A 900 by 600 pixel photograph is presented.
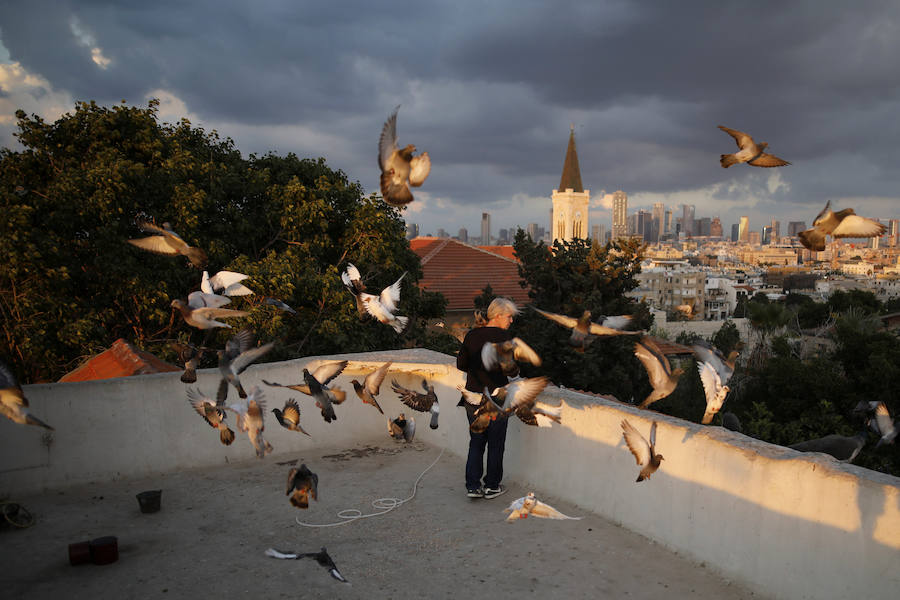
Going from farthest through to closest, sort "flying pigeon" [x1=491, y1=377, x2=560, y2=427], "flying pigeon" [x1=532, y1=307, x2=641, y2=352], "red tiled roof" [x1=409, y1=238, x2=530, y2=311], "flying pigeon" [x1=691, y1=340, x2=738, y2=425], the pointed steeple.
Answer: the pointed steeple < "red tiled roof" [x1=409, y1=238, x2=530, y2=311] < "flying pigeon" [x1=532, y1=307, x2=641, y2=352] < "flying pigeon" [x1=491, y1=377, x2=560, y2=427] < "flying pigeon" [x1=691, y1=340, x2=738, y2=425]

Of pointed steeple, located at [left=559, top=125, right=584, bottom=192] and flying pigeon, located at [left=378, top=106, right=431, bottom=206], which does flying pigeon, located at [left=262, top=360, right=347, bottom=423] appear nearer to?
flying pigeon, located at [left=378, top=106, right=431, bottom=206]

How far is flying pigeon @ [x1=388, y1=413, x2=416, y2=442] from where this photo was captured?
6016 millimetres

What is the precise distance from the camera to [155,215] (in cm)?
1100

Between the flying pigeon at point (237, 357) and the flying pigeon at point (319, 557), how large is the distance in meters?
1.29

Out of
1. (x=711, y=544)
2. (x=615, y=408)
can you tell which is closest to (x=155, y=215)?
(x=615, y=408)

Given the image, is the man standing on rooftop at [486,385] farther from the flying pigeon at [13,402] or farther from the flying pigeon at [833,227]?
the flying pigeon at [13,402]

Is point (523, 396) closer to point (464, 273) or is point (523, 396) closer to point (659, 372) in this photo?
point (659, 372)

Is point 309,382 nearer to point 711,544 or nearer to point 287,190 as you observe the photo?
point 711,544

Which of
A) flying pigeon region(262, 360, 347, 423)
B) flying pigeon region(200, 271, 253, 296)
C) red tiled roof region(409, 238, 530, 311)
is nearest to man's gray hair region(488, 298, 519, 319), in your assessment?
flying pigeon region(262, 360, 347, 423)

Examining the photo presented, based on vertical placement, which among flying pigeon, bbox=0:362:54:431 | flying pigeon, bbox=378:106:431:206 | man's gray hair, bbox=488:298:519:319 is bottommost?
flying pigeon, bbox=0:362:54:431

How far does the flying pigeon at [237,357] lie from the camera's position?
475 centimetres

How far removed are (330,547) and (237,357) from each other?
5.61 ft

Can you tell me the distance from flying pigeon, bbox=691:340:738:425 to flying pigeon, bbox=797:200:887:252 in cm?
115

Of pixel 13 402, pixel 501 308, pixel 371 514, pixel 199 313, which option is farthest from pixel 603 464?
pixel 13 402
